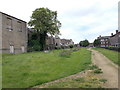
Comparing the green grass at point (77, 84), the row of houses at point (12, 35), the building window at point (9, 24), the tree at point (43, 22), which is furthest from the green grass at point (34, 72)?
the tree at point (43, 22)

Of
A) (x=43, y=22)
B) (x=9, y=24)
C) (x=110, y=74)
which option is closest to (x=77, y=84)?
(x=110, y=74)

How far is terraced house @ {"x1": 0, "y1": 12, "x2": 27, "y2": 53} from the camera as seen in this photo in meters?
20.5

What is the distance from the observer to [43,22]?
31.3m

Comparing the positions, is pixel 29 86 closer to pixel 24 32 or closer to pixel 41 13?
pixel 24 32

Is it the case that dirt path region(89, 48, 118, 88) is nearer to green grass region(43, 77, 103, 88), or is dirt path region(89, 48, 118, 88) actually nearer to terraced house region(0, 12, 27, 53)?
green grass region(43, 77, 103, 88)

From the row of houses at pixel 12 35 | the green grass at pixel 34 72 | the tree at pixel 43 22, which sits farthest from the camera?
the tree at pixel 43 22

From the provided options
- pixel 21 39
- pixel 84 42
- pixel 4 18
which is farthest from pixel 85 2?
pixel 84 42

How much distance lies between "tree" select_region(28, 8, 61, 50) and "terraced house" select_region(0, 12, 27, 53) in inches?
173

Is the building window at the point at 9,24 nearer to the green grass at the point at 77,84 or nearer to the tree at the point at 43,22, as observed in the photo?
the tree at the point at 43,22

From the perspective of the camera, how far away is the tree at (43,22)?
30547mm

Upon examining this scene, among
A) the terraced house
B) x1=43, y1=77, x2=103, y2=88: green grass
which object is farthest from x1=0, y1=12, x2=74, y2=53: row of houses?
x1=43, y1=77, x2=103, y2=88: green grass

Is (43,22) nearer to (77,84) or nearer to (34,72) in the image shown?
(34,72)

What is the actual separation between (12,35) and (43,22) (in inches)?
432

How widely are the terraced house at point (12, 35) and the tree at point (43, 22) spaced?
173 inches
